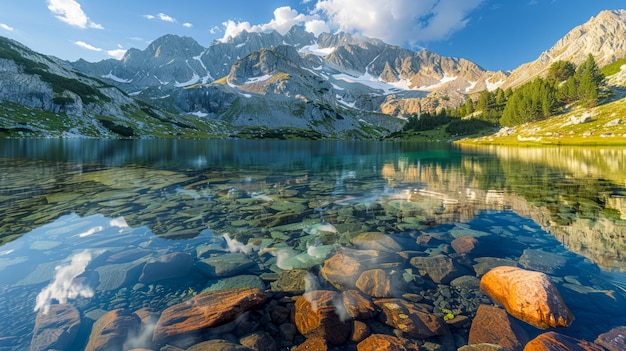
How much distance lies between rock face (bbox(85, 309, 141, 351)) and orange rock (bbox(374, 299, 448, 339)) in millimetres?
7575

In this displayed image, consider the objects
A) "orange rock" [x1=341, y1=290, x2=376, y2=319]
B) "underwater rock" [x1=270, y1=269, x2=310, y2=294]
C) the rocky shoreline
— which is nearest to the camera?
the rocky shoreline

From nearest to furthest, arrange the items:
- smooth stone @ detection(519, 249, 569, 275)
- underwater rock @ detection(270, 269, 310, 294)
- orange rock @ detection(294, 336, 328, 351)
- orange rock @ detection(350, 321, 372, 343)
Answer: orange rock @ detection(294, 336, 328, 351) → orange rock @ detection(350, 321, 372, 343) → underwater rock @ detection(270, 269, 310, 294) → smooth stone @ detection(519, 249, 569, 275)

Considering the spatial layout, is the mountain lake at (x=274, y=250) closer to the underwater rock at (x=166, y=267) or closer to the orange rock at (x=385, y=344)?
the underwater rock at (x=166, y=267)

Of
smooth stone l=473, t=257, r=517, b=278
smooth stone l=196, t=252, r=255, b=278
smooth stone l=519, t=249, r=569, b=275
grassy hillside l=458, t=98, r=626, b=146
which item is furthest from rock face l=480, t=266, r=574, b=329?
grassy hillside l=458, t=98, r=626, b=146

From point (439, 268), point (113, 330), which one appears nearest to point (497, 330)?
point (439, 268)

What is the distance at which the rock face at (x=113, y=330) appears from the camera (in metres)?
7.68

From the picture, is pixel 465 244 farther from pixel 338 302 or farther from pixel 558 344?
pixel 338 302

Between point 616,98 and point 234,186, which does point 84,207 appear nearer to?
point 234,186

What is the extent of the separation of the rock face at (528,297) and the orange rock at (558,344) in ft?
2.60

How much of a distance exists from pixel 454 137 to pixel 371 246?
20103cm

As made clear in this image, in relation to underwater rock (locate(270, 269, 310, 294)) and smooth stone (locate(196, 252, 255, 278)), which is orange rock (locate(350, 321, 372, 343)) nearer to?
underwater rock (locate(270, 269, 310, 294))

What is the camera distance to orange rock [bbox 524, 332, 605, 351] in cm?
737

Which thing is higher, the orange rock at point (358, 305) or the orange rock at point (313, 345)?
the orange rock at point (358, 305)

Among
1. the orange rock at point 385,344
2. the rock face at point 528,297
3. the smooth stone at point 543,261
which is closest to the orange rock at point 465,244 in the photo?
the smooth stone at point 543,261
